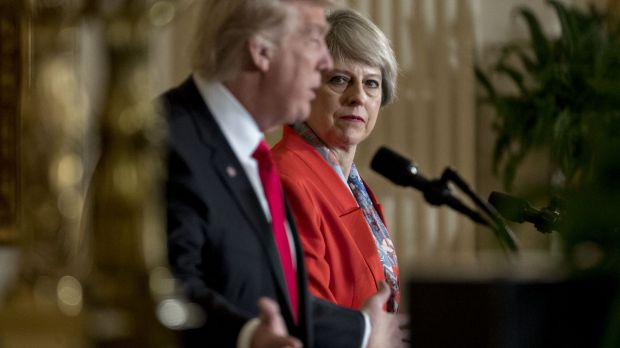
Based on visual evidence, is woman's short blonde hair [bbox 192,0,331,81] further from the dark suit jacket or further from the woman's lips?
the woman's lips

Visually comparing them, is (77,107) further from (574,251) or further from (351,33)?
(351,33)

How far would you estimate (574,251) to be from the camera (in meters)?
1.12

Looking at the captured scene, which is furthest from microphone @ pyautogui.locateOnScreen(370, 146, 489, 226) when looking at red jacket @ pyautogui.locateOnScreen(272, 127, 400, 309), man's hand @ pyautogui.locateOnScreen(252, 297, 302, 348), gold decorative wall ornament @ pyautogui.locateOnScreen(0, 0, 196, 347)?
gold decorative wall ornament @ pyautogui.locateOnScreen(0, 0, 196, 347)

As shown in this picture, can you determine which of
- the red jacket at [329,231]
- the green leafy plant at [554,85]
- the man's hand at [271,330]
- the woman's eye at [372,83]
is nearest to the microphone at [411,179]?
the red jacket at [329,231]

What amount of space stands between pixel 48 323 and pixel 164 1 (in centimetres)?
29

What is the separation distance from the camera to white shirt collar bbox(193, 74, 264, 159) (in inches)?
85.7

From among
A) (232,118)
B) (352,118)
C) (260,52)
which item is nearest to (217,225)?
(232,118)

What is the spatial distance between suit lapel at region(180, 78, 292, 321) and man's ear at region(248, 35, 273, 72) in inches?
8.2

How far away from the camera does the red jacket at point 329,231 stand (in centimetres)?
283

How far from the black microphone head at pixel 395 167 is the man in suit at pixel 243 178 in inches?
7.3

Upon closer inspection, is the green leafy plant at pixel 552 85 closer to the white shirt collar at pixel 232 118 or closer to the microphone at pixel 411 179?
the microphone at pixel 411 179

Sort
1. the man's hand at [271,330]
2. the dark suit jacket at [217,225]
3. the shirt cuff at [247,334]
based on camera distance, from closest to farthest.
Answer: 1. the man's hand at [271,330]
2. the shirt cuff at [247,334]
3. the dark suit jacket at [217,225]

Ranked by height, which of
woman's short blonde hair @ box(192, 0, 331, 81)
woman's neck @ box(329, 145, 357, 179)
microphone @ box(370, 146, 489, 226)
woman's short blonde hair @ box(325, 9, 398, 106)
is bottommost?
microphone @ box(370, 146, 489, 226)

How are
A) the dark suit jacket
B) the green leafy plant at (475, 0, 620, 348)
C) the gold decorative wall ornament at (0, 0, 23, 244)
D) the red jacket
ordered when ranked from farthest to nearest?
the green leafy plant at (475, 0, 620, 348) < the gold decorative wall ornament at (0, 0, 23, 244) < the red jacket < the dark suit jacket
